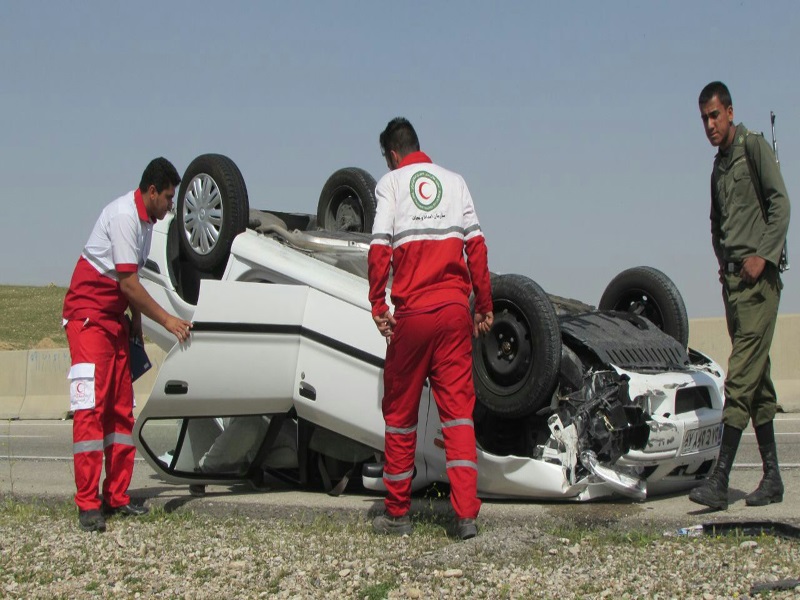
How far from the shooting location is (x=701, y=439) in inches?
210

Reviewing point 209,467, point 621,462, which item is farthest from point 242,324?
point 621,462

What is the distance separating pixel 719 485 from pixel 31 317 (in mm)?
25207

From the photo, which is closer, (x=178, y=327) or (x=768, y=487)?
(x=768, y=487)

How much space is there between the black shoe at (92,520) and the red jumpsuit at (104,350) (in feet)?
0.10

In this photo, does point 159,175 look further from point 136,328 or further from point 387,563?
point 387,563

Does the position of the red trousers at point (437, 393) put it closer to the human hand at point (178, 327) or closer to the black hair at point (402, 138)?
the black hair at point (402, 138)

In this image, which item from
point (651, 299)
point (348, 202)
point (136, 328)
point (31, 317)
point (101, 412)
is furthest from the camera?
point (31, 317)

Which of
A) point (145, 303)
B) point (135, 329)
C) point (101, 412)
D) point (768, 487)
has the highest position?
point (145, 303)

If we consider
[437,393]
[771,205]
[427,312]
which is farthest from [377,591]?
[771,205]

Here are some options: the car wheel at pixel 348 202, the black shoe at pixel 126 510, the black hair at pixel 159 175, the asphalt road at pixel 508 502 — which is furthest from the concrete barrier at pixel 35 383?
the black hair at pixel 159 175

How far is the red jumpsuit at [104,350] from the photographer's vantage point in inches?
205

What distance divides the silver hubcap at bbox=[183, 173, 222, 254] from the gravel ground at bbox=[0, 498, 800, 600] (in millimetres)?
2084

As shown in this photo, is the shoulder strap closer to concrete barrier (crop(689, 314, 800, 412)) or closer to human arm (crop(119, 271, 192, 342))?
human arm (crop(119, 271, 192, 342))

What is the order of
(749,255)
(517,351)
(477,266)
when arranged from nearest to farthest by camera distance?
(477,266) < (749,255) < (517,351)
